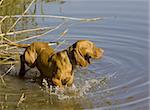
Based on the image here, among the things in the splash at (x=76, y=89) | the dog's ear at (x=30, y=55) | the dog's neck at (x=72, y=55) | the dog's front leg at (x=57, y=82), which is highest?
the dog's neck at (x=72, y=55)

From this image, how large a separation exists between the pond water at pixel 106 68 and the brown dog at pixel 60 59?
23cm

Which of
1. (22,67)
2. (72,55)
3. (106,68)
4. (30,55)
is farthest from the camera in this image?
(106,68)

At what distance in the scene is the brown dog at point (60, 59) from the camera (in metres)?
6.97

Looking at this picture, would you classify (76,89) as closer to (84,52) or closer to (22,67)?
(84,52)

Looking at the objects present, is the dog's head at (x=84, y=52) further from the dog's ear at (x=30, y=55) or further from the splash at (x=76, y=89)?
the dog's ear at (x=30, y=55)

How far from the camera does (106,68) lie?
8281 mm

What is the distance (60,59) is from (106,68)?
1.29 meters

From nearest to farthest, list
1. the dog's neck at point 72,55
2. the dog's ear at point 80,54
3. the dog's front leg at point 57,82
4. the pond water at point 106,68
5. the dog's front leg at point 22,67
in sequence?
the pond water at point 106,68
the dog's ear at point 80,54
the dog's neck at point 72,55
the dog's front leg at point 57,82
the dog's front leg at point 22,67

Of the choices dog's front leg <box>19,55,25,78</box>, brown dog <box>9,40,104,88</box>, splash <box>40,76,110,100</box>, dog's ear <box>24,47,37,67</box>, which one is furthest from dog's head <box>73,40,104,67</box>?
dog's front leg <box>19,55,25,78</box>

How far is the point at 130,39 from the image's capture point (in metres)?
9.80

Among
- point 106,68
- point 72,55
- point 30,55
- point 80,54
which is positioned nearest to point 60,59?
point 72,55

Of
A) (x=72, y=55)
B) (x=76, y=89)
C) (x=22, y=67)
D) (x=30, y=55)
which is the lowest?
(x=76, y=89)

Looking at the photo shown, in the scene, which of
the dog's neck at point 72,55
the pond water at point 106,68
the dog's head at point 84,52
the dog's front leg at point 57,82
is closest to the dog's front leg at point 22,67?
the pond water at point 106,68

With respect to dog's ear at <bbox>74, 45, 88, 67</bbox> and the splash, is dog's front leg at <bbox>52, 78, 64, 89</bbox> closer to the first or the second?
the splash
